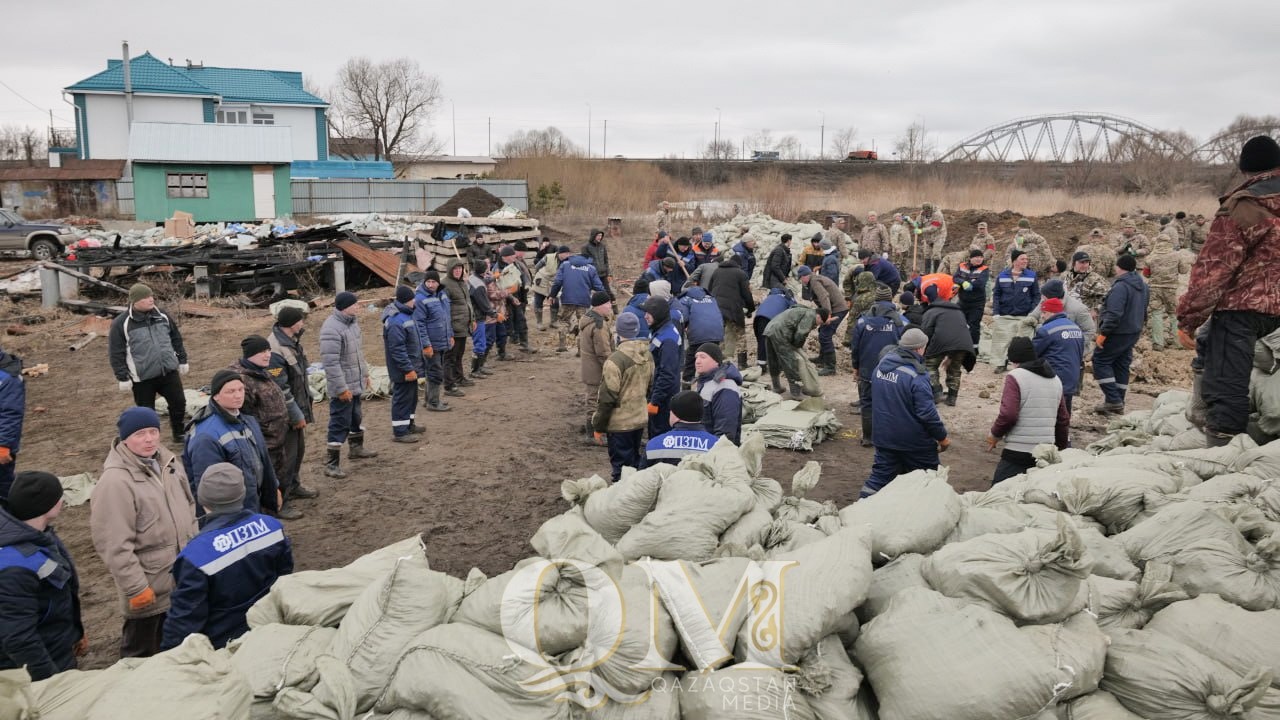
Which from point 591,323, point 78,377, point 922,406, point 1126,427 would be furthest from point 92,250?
point 1126,427

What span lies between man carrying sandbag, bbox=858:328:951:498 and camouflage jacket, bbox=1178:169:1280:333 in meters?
1.65

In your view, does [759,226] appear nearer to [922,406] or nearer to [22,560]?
[922,406]

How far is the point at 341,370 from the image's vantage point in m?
7.22

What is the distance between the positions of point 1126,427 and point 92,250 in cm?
1814

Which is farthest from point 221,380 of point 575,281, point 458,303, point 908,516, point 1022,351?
point 575,281

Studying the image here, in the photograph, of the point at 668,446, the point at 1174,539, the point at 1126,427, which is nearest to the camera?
the point at 1174,539

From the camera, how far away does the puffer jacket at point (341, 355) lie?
7117mm

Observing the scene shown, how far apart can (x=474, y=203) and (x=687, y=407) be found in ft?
67.4

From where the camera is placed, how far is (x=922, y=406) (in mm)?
5645

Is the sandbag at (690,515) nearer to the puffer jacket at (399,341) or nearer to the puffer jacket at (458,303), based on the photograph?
the puffer jacket at (399,341)

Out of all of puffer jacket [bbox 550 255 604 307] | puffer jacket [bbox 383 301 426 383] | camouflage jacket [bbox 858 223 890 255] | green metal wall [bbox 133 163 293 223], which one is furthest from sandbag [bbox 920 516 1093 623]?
green metal wall [bbox 133 163 293 223]

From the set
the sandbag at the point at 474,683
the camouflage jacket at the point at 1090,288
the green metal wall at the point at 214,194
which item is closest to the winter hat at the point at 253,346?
the sandbag at the point at 474,683

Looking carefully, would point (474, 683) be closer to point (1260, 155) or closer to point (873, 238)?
point (1260, 155)

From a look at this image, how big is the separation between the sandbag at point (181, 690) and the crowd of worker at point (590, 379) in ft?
3.33
